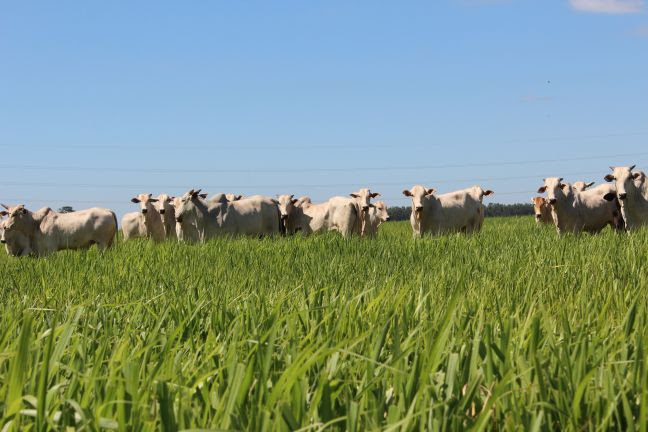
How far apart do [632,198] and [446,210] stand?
187 inches

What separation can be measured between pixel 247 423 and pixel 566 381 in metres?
0.81

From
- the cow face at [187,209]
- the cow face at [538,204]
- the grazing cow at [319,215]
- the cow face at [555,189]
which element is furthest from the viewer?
the cow face at [538,204]

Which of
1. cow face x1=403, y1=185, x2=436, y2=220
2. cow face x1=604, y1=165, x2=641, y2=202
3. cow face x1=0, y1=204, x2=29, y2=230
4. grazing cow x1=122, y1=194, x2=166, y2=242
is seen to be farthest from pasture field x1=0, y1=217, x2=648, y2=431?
grazing cow x1=122, y1=194, x2=166, y2=242

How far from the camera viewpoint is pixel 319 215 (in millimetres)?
17531

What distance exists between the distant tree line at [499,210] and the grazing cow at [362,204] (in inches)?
1136

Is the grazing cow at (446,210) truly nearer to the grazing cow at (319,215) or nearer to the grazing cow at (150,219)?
the grazing cow at (319,215)

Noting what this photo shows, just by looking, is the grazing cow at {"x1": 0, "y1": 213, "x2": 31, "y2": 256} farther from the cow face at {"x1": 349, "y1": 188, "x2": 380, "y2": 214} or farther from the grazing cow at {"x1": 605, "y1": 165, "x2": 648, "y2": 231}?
the grazing cow at {"x1": 605, "y1": 165, "x2": 648, "y2": 231}

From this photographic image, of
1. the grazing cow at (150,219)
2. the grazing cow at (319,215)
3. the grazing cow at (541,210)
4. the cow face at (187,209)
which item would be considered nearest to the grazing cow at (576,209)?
the grazing cow at (541,210)

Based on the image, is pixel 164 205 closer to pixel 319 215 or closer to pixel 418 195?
pixel 319 215

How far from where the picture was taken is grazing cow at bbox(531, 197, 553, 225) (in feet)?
56.1

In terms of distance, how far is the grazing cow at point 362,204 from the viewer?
16.9 m

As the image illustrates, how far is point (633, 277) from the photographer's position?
17.8 feet

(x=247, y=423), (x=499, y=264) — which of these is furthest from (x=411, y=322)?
(x=499, y=264)

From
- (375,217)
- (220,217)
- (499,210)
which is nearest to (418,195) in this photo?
(375,217)
